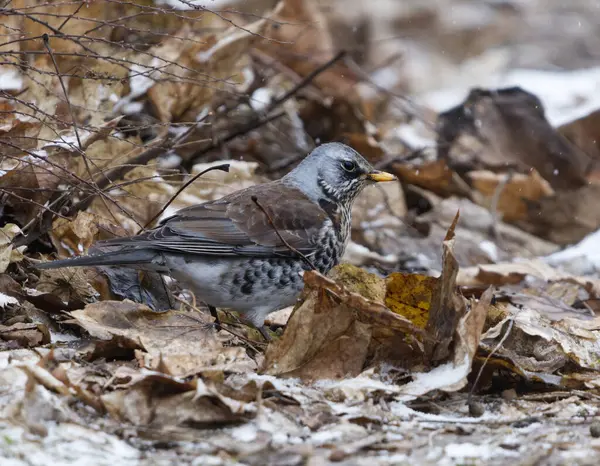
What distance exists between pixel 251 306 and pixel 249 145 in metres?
3.35

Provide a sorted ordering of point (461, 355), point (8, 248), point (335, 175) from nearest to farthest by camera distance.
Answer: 1. point (461, 355)
2. point (8, 248)
3. point (335, 175)

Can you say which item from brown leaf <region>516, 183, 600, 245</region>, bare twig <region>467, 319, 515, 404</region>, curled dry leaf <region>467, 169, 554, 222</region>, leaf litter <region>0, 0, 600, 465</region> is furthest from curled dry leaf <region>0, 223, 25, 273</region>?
brown leaf <region>516, 183, 600, 245</region>

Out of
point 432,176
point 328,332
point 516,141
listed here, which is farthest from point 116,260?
point 516,141

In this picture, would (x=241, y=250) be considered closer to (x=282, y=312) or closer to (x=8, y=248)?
(x=282, y=312)

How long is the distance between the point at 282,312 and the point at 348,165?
3.05 ft

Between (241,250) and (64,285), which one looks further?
(241,250)

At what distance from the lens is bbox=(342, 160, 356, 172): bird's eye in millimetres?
5477

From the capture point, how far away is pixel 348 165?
18.0 feet

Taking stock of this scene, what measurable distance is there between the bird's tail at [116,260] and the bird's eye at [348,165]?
1400 millimetres

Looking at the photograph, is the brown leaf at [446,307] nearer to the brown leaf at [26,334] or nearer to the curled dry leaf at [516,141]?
the brown leaf at [26,334]

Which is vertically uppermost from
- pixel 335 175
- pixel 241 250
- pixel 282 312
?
pixel 335 175

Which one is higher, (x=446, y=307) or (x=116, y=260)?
(x=446, y=307)

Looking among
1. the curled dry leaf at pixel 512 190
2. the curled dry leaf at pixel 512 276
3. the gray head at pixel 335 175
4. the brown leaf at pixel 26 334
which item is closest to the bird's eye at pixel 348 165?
the gray head at pixel 335 175

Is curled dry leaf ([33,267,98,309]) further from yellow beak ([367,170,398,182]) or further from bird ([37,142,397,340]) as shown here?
yellow beak ([367,170,398,182])
